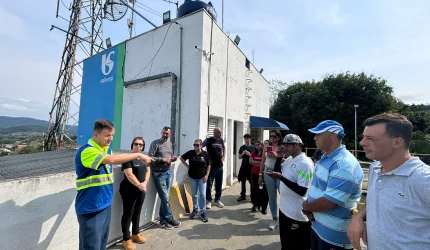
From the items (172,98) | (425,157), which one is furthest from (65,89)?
(425,157)

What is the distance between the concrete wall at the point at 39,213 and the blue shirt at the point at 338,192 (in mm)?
3131

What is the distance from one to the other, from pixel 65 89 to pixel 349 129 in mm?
22985

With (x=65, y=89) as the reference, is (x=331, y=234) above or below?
below

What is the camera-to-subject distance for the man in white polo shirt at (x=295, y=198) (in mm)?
2557

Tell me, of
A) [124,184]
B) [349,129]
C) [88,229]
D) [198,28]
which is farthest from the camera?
[349,129]

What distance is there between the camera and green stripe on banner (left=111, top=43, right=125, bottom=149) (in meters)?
7.87

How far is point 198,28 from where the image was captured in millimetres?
6105

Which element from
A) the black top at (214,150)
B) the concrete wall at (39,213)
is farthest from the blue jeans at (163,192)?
the black top at (214,150)

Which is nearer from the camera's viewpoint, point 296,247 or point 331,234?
point 331,234

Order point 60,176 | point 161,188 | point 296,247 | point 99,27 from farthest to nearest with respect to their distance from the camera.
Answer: point 99,27
point 161,188
point 60,176
point 296,247

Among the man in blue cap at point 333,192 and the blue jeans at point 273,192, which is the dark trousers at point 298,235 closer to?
the man in blue cap at point 333,192

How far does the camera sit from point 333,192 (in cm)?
177

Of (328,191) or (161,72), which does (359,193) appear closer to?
(328,191)

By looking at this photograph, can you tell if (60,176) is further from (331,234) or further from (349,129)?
(349,129)
